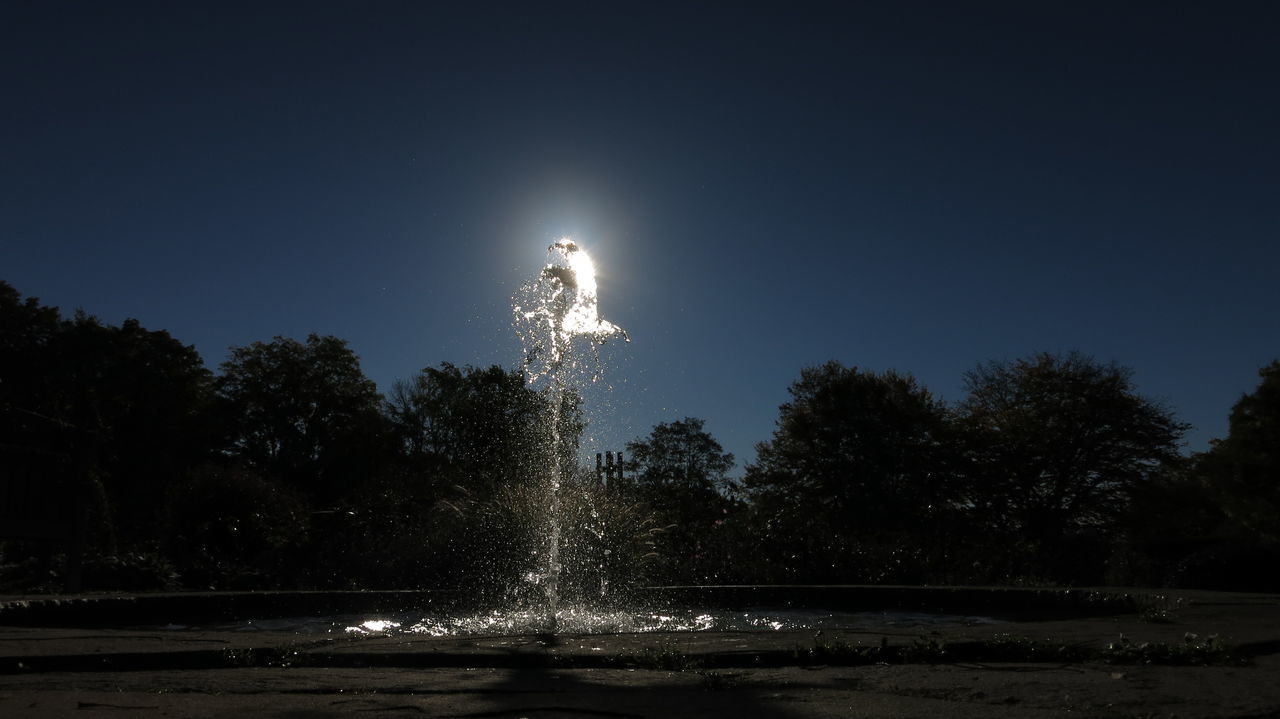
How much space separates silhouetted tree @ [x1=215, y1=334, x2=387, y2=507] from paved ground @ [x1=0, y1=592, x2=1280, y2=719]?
33826mm

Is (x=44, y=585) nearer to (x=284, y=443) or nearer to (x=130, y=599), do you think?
(x=130, y=599)

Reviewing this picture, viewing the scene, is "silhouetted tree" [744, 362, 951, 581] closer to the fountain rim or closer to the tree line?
the tree line

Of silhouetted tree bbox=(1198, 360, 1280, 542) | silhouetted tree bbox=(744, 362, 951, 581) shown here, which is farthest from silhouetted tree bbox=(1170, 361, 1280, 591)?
silhouetted tree bbox=(744, 362, 951, 581)

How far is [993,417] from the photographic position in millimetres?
22891

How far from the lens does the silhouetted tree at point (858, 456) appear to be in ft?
68.5

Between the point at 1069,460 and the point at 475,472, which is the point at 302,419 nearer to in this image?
the point at 475,472

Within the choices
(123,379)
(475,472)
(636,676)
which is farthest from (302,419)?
(636,676)

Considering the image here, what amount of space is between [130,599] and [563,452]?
8.31 meters

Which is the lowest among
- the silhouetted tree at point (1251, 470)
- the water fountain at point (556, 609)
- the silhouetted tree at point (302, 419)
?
the water fountain at point (556, 609)

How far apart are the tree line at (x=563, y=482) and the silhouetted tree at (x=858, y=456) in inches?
2.5

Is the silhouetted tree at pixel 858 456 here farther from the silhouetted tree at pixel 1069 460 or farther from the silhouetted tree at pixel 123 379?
the silhouetted tree at pixel 123 379

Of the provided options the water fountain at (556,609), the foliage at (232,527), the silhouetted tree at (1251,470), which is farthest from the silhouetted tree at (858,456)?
the water fountain at (556,609)

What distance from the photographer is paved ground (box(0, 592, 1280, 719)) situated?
197 centimetres

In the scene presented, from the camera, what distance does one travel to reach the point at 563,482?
10430mm
